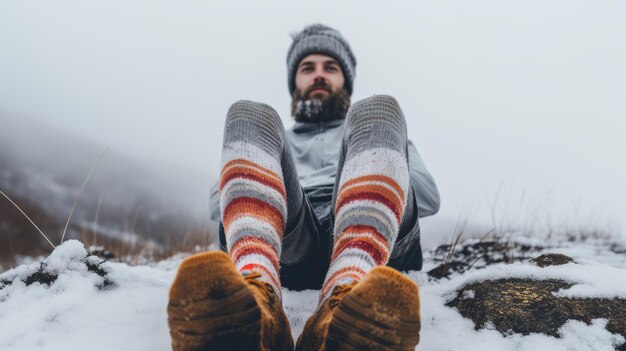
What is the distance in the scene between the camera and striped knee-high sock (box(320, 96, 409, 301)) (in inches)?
33.9

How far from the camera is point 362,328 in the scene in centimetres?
61

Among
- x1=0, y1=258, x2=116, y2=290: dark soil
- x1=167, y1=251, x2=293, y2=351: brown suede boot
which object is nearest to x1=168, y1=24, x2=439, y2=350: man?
x1=167, y1=251, x2=293, y2=351: brown suede boot

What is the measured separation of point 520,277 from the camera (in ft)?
3.84

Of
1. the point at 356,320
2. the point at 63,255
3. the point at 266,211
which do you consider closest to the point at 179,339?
the point at 356,320

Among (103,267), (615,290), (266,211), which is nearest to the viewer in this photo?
(266,211)

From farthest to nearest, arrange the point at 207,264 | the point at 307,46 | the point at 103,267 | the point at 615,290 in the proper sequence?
1. the point at 307,46
2. the point at 103,267
3. the point at 615,290
4. the point at 207,264

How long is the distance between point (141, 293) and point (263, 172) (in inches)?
18.9

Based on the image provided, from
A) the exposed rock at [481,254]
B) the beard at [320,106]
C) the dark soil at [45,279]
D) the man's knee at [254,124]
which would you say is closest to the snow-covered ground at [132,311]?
the dark soil at [45,279]

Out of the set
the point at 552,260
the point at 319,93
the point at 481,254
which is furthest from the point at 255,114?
the point at 481,254

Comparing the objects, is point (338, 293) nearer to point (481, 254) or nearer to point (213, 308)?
point (213, 308)

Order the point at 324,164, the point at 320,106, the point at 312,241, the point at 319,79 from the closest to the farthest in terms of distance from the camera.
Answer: the point at 312,241, the point at 324,164, the point at 320,106, the point at 319,79

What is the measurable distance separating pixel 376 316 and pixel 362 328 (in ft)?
0.09

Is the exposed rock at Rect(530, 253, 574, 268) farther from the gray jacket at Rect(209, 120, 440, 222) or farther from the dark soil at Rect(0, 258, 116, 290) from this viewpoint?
the dark soil at Rect(0, 258, 116, 290)

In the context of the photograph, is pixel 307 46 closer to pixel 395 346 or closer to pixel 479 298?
pixel 479 298
